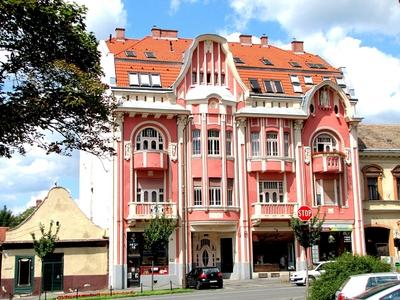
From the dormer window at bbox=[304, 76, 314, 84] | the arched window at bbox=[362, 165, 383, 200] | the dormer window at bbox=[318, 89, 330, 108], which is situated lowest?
the arched window at bbox=[362, 165, 383, 200]

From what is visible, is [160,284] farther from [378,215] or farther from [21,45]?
[21,45]

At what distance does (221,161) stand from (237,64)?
8.14 metres

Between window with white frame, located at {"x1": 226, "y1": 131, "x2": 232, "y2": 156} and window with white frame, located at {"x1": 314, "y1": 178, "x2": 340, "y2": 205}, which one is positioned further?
window with white frame, located at {"x1": 314, "y1": 178, "x2": 340, "y2": 205}

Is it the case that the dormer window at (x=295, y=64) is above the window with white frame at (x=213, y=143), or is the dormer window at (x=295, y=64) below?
above

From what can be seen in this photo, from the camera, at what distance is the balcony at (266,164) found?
143 feet

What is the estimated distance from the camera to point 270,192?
44.4m

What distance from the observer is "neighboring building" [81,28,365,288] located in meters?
41.2

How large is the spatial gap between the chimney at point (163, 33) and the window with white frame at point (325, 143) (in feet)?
48.2

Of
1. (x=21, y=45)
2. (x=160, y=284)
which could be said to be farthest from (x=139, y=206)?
(x=21, y=45)

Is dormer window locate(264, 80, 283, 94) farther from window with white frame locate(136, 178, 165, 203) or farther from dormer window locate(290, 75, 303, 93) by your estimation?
window with white frame locate(136, 178, 165, 203)

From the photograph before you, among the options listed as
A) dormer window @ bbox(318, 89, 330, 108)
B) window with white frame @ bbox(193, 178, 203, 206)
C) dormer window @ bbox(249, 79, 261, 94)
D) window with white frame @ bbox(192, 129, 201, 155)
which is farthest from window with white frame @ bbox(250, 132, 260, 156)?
dormer window @ bbox(318, 89, 330, 108)

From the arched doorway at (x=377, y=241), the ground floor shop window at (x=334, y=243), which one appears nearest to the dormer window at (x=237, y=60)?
the ground floor shop window at (x=334, y=243)

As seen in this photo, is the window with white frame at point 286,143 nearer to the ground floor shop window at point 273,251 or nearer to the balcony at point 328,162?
the balcony at point 328,162

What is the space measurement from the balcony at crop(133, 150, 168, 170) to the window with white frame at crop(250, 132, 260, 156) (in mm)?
6806
